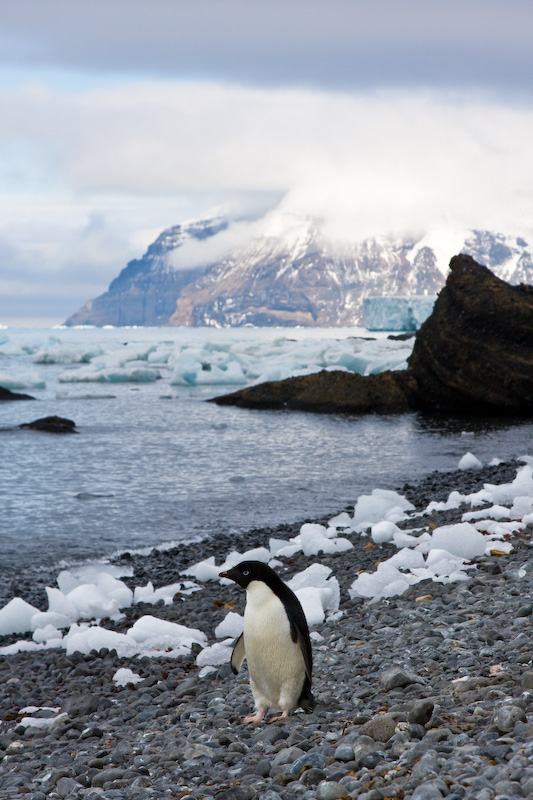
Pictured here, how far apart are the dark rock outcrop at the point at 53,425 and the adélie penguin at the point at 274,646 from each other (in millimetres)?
12750

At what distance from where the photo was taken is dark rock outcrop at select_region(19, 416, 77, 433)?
50.1ft

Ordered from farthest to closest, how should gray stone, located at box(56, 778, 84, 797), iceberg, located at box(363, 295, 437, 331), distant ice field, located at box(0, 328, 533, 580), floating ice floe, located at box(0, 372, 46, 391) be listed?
1. iceberg, located at box(363, 295, 437, 331)
2. floating ice floe, located at box(0, 372, 46, 391)
3. distant ice field, located at box(0, 328, 533, 580)
4. gray stone, located at box(56, 778, 84, 797)

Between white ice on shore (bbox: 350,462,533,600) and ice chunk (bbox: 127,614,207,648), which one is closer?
ice chunk (bbox: 127,614,207,648)

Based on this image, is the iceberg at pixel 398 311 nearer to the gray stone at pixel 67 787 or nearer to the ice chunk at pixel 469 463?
the ice chunk at pixel 469 463

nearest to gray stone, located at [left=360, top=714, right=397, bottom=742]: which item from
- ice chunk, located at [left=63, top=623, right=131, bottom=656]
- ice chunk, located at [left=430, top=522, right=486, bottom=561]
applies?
ice chunk, located at [left=63, top=623, right=131, bottom=656]

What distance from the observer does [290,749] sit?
2.48 meters

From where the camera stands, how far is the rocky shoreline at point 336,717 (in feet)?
7.19

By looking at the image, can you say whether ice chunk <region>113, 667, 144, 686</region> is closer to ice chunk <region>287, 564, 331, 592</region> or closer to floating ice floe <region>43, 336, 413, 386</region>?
ice chunk <region>287, 564, 331, 592</region>

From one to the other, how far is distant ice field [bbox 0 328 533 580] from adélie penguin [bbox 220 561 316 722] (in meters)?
4.24

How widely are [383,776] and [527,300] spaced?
14530 mm

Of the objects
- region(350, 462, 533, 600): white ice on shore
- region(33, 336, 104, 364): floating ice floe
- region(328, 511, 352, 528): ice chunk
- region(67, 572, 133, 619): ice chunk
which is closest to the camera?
region(350, 462, 533, 600): white ice on shore

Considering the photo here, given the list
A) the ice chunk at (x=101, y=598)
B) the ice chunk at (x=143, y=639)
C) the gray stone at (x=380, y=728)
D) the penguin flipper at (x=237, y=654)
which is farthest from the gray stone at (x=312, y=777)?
the ice chunk at (x=101, y=598)

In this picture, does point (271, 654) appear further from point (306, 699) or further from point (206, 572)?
point (206, 572)

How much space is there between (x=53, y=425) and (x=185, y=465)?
→ 4.71 meters
